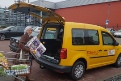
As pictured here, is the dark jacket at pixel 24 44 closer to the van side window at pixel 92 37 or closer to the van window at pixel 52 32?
the van window at pixel 52 32

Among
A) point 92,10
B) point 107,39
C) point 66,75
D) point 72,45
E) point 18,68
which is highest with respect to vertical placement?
point 92,10

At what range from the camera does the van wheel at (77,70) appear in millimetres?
6227

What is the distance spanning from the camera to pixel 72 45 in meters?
6.07

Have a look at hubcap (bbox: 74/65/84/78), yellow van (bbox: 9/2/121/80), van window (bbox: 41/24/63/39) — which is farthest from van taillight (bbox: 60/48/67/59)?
van window (bbox: 41/24/63/39)

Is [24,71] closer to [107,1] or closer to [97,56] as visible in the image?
[97,56]

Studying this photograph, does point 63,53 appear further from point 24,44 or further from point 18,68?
point 18,68

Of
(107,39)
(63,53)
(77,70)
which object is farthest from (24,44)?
(107,39)

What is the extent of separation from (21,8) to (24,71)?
5.93 feet

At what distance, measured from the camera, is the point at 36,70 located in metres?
7.37

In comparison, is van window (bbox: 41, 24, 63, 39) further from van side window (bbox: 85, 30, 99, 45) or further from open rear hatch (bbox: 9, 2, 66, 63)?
van side window (bbox: 85, 30, 99, 45)

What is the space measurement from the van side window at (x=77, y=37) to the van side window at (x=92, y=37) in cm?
25

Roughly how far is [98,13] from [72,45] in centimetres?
4288

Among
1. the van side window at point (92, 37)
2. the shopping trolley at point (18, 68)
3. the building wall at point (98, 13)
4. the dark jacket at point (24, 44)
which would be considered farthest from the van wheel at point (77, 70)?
the building wall at point (98, 13)

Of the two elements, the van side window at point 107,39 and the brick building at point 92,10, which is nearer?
the van side window at point 107,39
